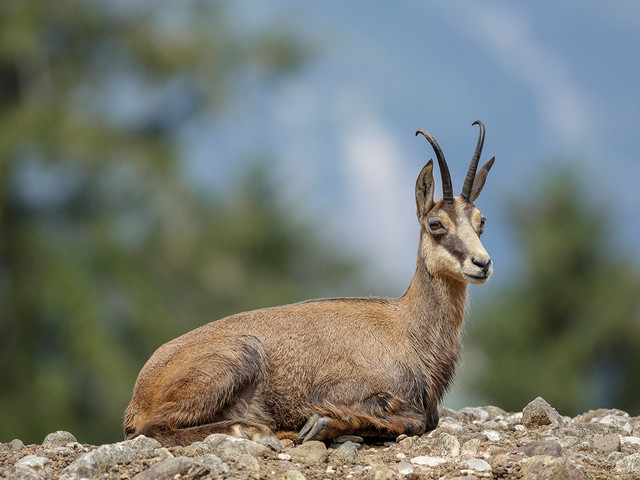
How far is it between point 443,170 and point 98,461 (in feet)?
14.2

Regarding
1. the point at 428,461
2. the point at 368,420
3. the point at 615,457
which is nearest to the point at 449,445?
the point at 428,461

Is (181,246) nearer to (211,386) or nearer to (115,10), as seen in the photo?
(115,10)

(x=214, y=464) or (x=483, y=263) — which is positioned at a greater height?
(x=483, y=263)

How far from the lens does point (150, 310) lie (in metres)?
24.2

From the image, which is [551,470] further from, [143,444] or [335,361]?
[143,444]

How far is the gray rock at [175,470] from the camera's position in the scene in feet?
18.7

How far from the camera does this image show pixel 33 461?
646 cm

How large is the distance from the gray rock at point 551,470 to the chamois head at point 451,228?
2.24 metres

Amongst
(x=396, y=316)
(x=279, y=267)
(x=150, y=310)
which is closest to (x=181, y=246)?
(x=150, y=310)

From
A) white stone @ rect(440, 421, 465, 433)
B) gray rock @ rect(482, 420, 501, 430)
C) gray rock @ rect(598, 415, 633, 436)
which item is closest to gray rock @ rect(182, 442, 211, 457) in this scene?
white stone @ rect(440, 421, 465, 433)

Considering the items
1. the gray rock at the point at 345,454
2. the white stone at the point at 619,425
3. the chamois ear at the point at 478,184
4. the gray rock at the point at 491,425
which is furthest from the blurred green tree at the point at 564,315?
the gray rock at the point at 345,454

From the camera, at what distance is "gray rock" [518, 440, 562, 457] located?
6.55m

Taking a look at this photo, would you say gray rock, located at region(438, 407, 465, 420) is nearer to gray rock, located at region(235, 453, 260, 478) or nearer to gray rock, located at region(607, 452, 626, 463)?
gray rock, located at region(607, 452, 626, 463)

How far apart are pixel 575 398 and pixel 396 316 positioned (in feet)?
53.4
